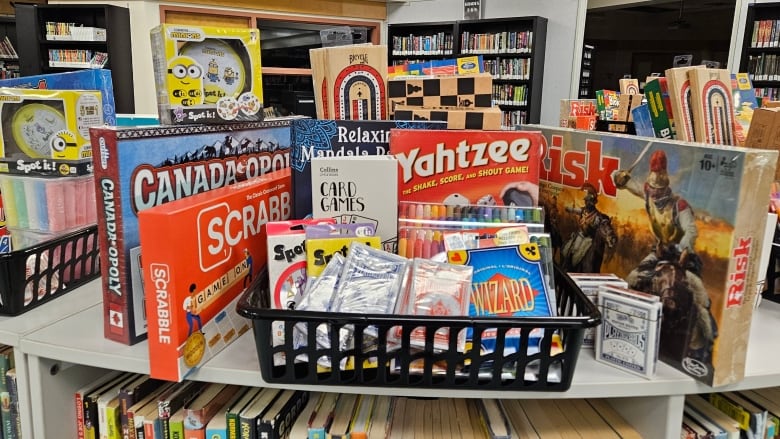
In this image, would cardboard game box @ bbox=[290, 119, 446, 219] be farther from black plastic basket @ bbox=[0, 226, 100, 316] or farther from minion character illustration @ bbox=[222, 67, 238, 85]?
black plastic basket @ bbox=[0, 226, 100, 316]

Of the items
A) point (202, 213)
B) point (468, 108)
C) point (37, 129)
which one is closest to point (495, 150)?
point (468, 108)

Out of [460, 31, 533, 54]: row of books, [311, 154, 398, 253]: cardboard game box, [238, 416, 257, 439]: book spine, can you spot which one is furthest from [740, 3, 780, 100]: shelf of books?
[238, 416, 257, 439]: book spine

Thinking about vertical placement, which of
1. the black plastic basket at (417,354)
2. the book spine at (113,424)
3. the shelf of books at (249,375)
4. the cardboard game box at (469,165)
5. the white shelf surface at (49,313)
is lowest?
the book spine at (113,424)

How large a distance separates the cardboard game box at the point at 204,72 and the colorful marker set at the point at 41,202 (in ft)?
0.98

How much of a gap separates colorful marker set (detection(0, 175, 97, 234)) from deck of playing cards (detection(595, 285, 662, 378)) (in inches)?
43.2

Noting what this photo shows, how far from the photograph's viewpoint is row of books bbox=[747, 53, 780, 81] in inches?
223

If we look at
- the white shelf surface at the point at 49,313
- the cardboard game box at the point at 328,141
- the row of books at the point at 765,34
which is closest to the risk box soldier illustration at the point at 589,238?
the cardboard game box at the point at 328,141

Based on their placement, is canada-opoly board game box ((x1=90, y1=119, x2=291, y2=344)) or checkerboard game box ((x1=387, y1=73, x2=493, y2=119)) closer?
canada-opoly board game box ((x1=90, y1=119, x2=291, y2=344))

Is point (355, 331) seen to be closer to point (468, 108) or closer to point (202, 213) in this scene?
point (202, 213)

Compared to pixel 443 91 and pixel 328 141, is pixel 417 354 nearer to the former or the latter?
pixel 328 141

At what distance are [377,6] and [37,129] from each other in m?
7.42

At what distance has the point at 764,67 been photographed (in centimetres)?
575

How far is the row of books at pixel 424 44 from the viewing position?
7684 millimetres

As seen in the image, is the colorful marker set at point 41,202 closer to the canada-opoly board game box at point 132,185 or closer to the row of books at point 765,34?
the canada-opoly board game box at point 132,185
